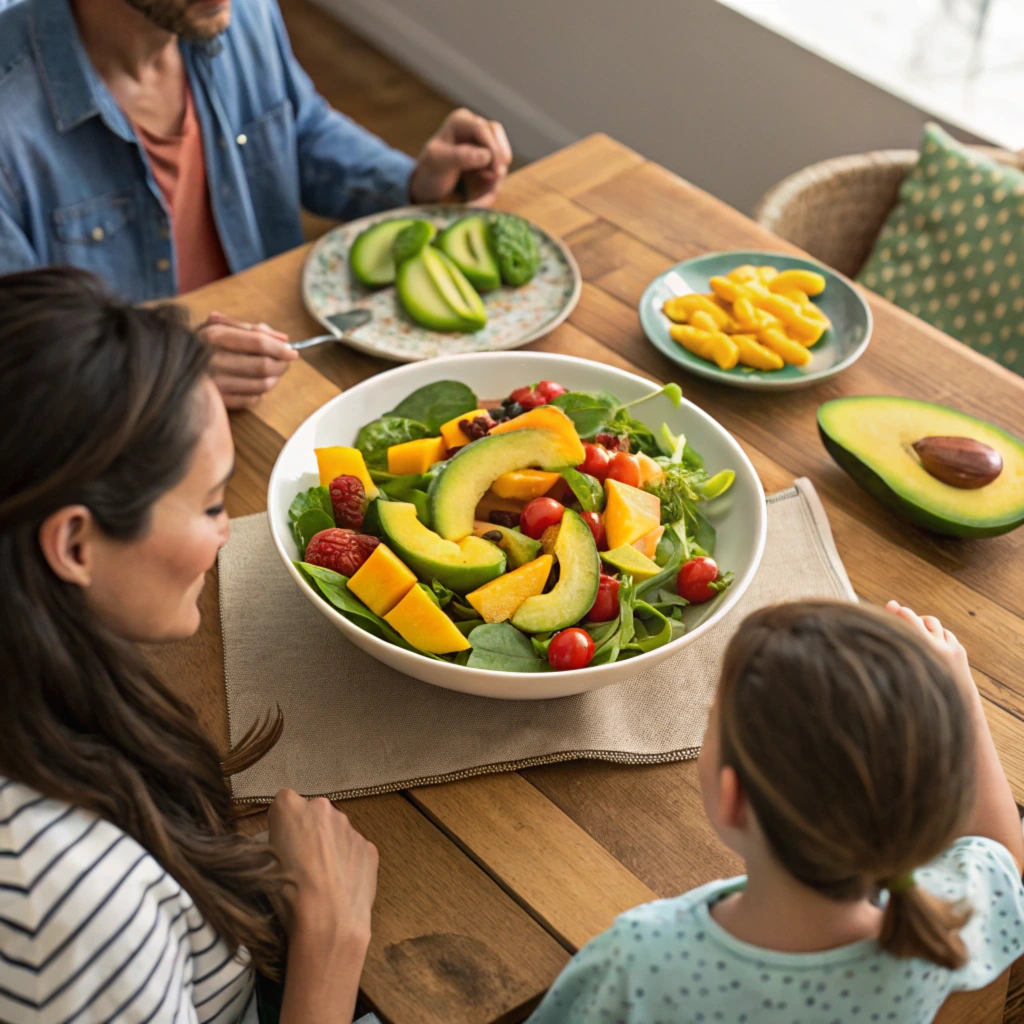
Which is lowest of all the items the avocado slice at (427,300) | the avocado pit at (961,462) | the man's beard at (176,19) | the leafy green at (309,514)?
the leafy green at (309,514)

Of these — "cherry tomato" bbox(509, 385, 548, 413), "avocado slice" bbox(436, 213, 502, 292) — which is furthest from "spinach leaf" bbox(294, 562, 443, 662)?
"avocado slice" bbox(436, 213, 502, 292)

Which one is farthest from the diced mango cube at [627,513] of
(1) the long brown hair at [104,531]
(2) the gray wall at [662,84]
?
(2) the gray wall at [662,84]

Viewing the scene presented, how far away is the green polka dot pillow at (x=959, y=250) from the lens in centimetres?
201

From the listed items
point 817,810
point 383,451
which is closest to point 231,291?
point 383,451

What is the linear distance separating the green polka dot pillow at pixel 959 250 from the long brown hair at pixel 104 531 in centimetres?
161

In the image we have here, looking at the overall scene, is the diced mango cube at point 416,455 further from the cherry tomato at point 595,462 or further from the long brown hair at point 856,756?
the long brown hair at point 856,756

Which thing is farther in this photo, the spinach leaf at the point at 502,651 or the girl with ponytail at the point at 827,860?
the spinach leaf at the point at 502,651

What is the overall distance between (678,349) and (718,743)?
32.1 inches

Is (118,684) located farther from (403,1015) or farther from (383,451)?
(383,451)

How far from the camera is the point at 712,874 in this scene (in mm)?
981

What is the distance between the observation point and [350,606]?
1.08 metres

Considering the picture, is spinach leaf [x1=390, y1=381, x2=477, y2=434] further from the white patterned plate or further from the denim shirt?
the denim shirt

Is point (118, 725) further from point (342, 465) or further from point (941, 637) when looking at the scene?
point (941, 637)

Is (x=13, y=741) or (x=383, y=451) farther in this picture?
(x=383, y=451)
